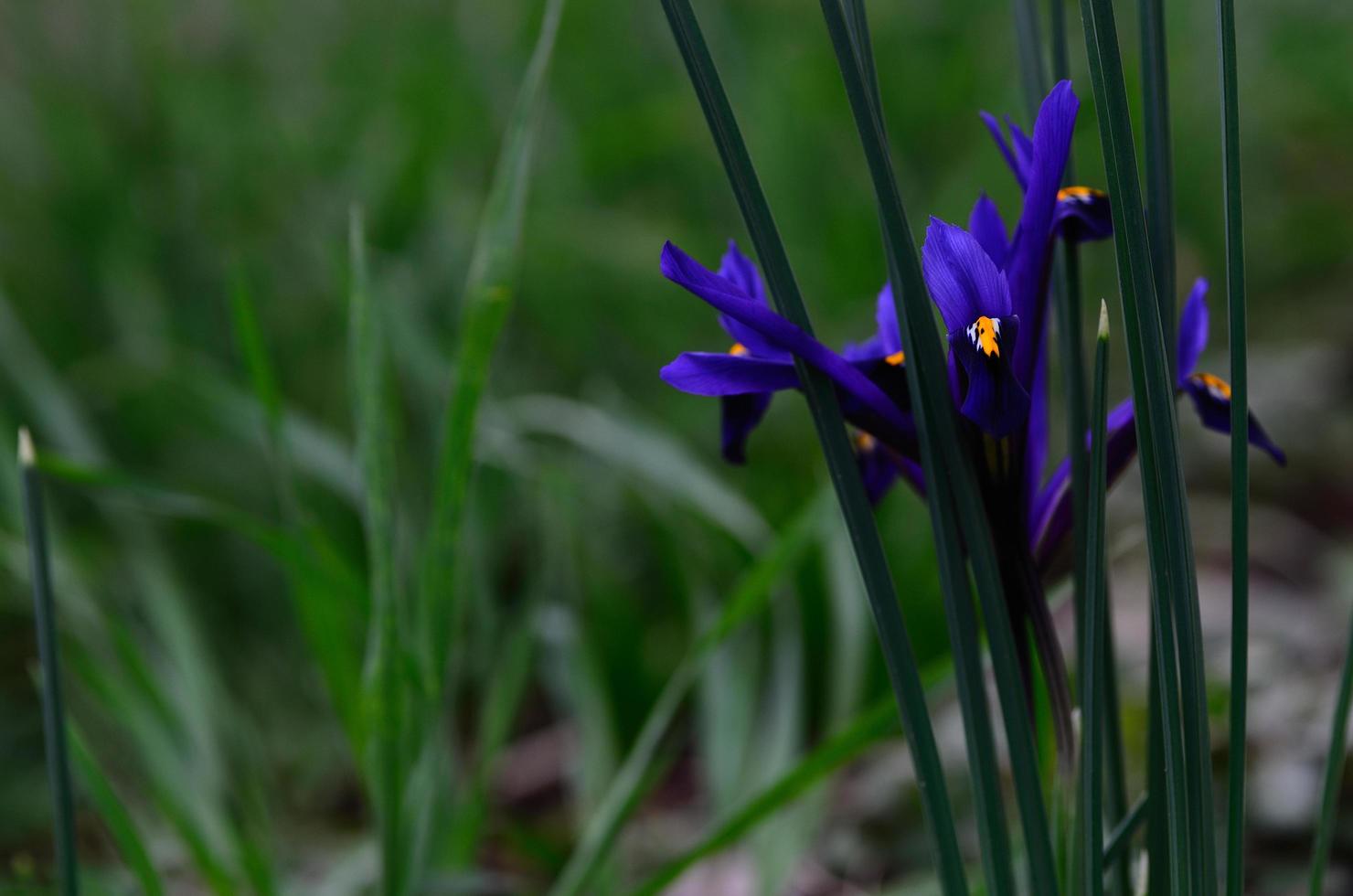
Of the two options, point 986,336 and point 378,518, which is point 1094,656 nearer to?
point 986,336

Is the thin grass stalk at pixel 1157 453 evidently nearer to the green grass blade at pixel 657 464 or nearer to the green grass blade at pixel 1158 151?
the green grass blade at pixel 1158 151

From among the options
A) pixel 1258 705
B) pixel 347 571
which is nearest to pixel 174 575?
pixel 347 571

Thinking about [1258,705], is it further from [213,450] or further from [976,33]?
[976,33]

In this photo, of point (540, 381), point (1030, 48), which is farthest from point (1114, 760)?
point (540, 381)

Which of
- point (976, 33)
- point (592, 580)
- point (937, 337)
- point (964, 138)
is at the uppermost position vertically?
point (976, 33)

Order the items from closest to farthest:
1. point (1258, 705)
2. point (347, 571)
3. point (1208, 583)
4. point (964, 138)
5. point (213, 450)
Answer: point (347, 571), point (1258, 705), point (1208, 583), point (213, 450), point (964, 138)
